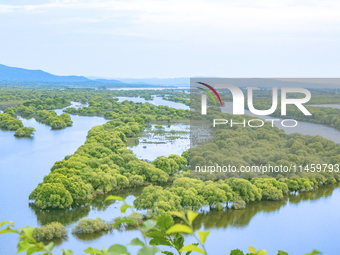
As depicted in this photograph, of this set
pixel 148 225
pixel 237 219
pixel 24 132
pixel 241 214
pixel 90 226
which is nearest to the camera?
pixel 148 225

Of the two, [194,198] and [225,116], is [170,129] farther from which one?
[194,198]

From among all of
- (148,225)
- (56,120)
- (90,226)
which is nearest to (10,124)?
(56,120)

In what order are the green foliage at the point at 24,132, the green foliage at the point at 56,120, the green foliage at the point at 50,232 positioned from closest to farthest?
the green foliage at the point at 50,232, the green foliage at the point at 24,132, the green foliage at the point at 56,120

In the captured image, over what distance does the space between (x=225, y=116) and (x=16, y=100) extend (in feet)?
195

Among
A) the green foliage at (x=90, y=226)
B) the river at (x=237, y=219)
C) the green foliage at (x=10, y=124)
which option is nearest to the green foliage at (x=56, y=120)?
the green foliage at (x=10, y=124)

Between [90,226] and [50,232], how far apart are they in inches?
69.9

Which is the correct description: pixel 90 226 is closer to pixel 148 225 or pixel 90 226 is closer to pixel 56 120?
pixel 148 225

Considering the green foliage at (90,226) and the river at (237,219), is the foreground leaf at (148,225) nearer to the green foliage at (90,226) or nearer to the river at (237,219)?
the river at (237,219)

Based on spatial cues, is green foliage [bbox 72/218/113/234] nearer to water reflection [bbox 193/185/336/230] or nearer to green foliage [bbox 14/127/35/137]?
water reflection [bbox 193/185/336/230]

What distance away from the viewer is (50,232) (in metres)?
15.4

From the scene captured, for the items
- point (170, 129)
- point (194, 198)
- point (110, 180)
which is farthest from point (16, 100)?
point (194, 198)

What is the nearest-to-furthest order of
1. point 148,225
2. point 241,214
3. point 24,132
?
1. point 148,225
2. point 241,214
3. point 24,132

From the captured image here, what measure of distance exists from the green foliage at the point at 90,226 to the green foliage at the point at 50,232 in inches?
22.7

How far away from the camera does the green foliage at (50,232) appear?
49.3ft
